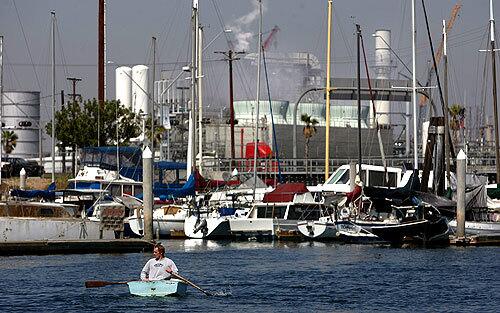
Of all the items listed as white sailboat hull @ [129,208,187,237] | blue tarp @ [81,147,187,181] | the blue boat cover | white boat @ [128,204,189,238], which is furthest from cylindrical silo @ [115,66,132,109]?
the blue boat cover

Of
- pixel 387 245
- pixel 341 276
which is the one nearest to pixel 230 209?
pixel 387 245

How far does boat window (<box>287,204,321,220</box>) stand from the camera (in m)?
82.1

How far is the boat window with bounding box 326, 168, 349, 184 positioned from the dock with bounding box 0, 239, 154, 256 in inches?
1047

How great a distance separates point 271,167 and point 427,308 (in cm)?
7009

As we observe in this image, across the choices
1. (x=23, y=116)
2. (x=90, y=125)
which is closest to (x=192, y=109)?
(x=90, y=125)

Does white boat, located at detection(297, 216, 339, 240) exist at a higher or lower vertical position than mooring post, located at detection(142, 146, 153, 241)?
lower

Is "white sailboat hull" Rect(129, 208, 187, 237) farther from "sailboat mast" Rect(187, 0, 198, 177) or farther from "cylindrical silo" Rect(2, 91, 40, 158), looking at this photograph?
"cylindrical silo" Rect(2, 91, 40, 158)

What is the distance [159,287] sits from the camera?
1859 inches

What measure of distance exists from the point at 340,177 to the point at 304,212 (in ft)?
32.8

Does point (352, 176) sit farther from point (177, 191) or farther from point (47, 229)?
point (47, 229)

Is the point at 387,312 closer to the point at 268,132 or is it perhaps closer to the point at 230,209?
the point at 230,209

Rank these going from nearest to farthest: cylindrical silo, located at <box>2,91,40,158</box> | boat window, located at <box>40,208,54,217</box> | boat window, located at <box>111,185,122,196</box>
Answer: boat window, located at <box>40,208,54,217</box>
boat window, located at <box>111,185,122,196</box>
cylindrical silo, located at <box>2,91,40,158</box>

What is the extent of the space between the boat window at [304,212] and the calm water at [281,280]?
742cm

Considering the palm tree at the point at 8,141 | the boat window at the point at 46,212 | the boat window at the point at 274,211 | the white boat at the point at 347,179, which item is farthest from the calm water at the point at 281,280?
the palm tree at the point at 8,141
